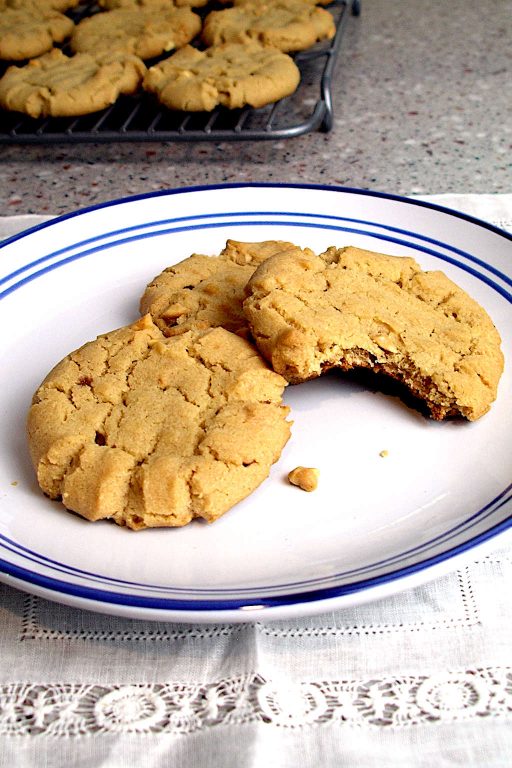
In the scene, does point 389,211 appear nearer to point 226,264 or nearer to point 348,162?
point 226,264

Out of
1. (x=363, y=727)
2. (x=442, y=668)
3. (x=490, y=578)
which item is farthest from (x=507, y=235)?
(x=363, y=727)

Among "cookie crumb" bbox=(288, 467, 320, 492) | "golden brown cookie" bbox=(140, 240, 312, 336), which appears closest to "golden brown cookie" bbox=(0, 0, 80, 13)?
"golden brown cookie" bbox=(140, 240, 312, 336)

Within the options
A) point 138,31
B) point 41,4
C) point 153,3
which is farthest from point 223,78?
point 41,4

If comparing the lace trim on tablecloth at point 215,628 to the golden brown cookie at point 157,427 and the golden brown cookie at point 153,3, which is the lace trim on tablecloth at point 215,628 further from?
the golden brown cookie at point 153,3

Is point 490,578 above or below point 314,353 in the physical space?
below

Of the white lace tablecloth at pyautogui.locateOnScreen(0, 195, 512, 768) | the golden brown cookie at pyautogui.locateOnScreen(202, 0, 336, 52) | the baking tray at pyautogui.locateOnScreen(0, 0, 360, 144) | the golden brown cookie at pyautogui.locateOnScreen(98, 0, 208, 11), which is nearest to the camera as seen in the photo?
the white lace tablecloth at pyautogui.locateOnScreen(0, 195, 512, 768)

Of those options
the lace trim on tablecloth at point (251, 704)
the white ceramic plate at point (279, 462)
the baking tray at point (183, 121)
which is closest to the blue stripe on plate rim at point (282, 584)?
A: the white ceramic plate at point (279, 462)

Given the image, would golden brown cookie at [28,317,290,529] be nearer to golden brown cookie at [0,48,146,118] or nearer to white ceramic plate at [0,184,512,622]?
white ceramic plate at [0,184,512,622]

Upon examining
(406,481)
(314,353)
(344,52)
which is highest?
(314,353)
